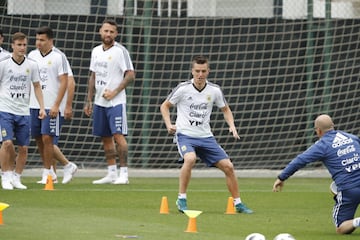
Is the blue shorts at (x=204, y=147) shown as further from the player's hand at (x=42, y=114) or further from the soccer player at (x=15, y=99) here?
the soccer player at (x=15, y=99)

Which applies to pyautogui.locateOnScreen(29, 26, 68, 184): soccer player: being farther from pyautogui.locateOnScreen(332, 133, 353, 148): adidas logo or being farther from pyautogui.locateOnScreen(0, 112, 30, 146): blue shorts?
pyautogui.locateOnScreen(332, 133, 353, 148): adidas logo

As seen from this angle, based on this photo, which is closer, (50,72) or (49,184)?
(49,184)

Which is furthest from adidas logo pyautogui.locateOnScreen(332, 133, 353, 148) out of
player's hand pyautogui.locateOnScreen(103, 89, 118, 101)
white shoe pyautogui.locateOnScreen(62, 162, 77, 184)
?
white shoe pyautogui.locateOnScreen(62, 162, 77, 184)

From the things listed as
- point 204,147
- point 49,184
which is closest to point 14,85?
point 49,184

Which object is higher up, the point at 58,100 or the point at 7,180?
the point at 58,100

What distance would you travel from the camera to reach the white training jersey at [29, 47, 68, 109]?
16375 millimetres

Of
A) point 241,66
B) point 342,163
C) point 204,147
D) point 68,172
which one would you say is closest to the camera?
point 342,163

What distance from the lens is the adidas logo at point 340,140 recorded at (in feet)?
36.5

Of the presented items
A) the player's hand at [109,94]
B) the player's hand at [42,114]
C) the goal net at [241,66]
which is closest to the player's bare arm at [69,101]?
the player's hand at [109,94]

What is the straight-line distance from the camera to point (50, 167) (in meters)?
16.4

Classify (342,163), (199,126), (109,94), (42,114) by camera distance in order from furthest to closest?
(109,94) → (42,114) → (199,126) → (342,163)

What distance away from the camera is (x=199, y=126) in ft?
43.6

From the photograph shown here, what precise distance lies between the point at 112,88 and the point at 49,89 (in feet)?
2.88

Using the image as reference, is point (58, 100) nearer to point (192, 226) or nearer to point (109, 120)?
point (109, 120)
